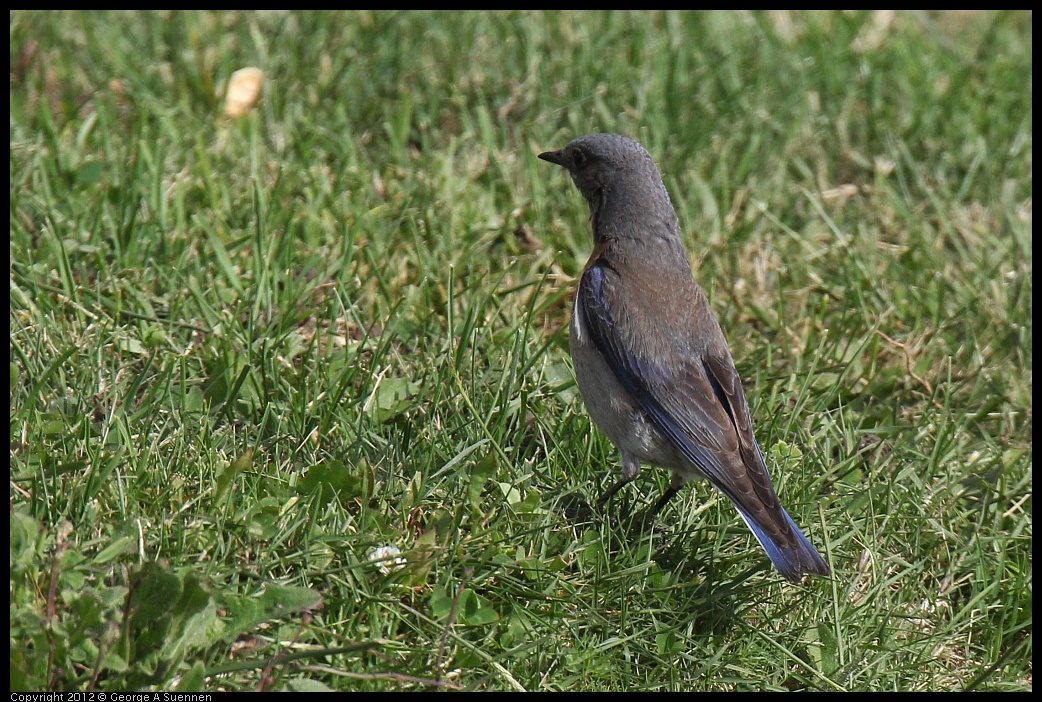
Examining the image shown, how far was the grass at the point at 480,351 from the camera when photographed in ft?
12.5

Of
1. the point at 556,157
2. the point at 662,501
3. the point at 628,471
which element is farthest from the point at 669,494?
the point at 556,157

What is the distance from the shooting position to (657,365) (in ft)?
15.5

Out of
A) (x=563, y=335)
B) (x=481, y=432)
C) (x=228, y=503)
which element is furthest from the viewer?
(x=563, y=335)

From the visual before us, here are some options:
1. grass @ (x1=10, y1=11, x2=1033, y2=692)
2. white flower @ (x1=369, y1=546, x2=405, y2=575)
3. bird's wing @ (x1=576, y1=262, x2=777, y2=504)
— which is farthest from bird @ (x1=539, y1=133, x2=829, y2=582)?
white flower @ (x1=369, y1=546, x2=405, y2=575)

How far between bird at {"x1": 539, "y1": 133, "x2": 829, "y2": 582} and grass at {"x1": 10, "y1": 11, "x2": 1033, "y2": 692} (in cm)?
26

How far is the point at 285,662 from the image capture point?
353cm

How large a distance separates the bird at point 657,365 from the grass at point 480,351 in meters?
0.26

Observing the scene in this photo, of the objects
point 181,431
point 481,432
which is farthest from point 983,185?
point 181,431

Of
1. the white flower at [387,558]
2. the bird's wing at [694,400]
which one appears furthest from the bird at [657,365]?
the white flower at [387,558]

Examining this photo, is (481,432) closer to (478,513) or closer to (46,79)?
(478,513)

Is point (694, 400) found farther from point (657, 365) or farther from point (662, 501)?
point (662, 501)

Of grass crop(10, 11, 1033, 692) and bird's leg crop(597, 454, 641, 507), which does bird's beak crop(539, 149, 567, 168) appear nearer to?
grass crop(10, 11, 1033, 692)

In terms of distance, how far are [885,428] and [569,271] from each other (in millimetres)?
1832
